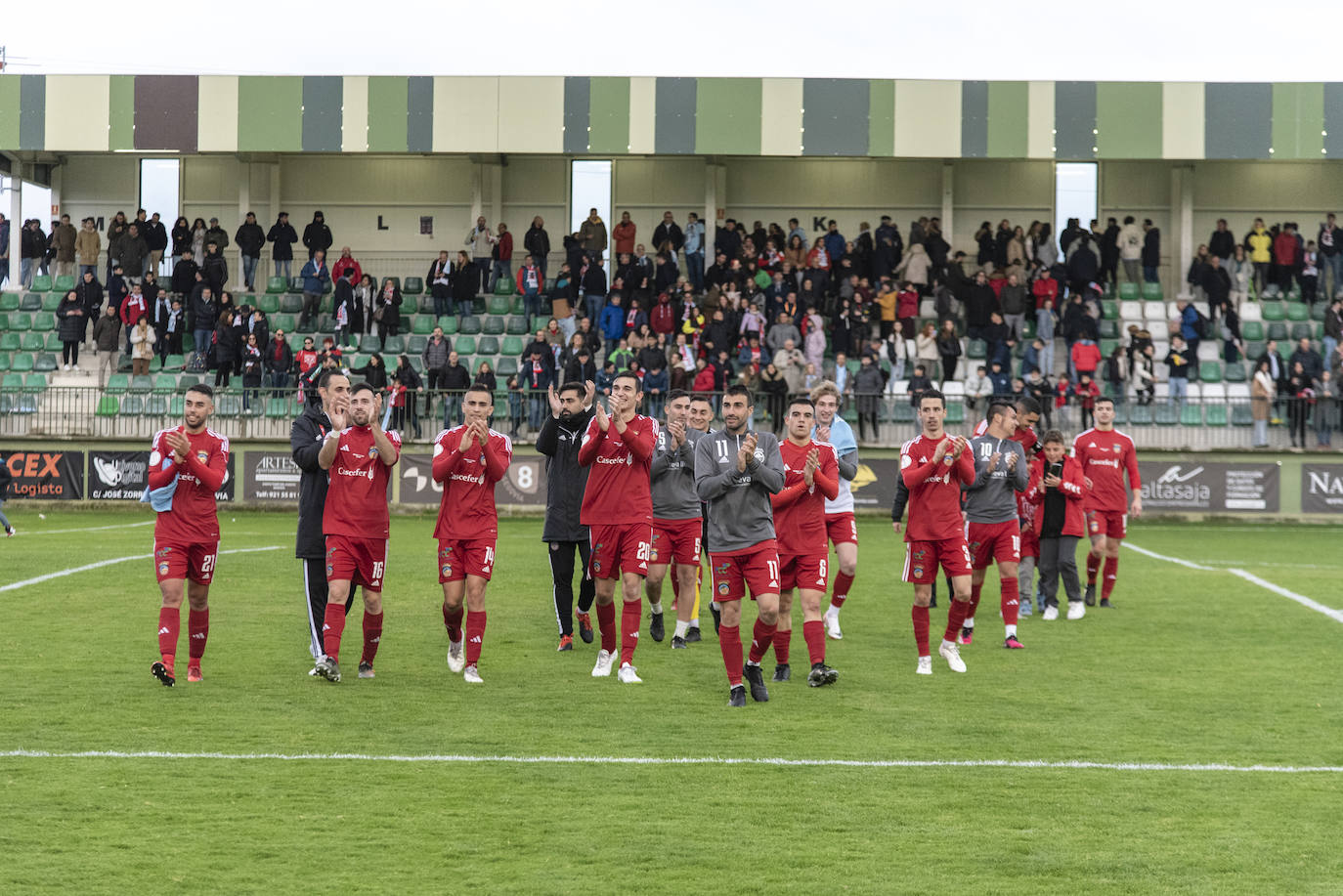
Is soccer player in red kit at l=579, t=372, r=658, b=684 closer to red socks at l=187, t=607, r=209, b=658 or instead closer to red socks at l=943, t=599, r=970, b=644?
red socks at l=943, t=599, r=970, b=644

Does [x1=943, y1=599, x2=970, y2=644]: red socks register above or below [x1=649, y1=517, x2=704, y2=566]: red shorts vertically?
below

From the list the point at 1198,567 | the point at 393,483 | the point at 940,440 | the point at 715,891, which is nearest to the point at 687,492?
the point at 940,440

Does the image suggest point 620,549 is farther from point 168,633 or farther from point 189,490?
point 168,633

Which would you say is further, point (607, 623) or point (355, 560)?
point (607, 623)

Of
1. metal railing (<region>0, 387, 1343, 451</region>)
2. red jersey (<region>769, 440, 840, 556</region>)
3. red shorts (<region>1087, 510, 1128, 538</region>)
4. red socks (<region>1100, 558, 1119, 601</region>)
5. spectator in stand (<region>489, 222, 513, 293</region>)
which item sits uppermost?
spectator in stand (<region>489, 222, 513, 293</region>)

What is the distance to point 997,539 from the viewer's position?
1245 centimetres

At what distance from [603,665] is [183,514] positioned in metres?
3.18

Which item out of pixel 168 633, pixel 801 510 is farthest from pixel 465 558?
pixel 801 510

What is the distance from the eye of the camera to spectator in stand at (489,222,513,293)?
34.7 meters

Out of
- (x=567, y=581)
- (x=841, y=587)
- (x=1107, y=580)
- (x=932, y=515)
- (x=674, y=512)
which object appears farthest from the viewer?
(x=1107, y=580)

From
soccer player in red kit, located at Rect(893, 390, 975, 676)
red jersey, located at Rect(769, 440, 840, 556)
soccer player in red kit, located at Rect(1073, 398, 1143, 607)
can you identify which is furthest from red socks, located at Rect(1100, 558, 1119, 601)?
red jersey, located at Rect(769, 440, 840, 556)

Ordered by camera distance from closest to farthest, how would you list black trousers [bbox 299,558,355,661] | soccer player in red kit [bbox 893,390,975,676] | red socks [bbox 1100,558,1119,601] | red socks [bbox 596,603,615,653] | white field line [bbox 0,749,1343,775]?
white field line [bbox 0,749,1343,775] < black trousers [bbox 299,558,355,661] < red socks [bbox 596,603,615,653] < soccer player in red kit [bbox 893,390,975,676] < red socks [bbox 1100,558,1119,601]

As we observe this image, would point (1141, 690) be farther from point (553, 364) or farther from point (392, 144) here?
point (392, 144)

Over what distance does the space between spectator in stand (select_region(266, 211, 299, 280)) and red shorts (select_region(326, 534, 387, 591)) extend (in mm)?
26156
